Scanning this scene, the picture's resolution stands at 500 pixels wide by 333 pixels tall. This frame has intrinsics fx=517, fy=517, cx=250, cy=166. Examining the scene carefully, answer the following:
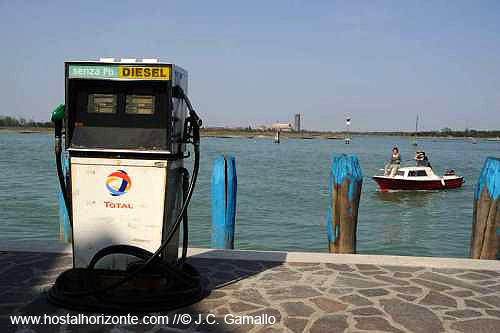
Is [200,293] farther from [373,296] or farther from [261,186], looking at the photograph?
[261,186]

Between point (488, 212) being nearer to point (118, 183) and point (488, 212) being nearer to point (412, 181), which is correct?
point (118, 183)

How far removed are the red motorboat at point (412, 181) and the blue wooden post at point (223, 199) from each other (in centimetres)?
2122

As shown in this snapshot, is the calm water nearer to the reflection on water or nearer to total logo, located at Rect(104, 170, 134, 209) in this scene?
the reflection on water

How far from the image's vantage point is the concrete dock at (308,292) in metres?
4.37

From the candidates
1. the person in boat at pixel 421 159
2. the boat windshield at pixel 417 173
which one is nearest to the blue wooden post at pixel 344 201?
the boat windshield at pixel 417 173

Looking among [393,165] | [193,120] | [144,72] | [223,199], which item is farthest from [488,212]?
[393,165]

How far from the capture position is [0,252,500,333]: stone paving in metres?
4.36

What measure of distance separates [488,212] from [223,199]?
12.4 feet

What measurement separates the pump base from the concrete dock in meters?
0.11

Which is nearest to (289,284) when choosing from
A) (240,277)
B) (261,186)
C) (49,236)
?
(240,277)

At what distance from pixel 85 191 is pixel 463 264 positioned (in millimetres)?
4608

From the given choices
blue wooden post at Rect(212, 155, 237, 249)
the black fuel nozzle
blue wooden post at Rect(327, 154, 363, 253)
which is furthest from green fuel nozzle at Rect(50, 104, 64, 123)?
blue wooden post at Rect(327, 154, 363, 253)

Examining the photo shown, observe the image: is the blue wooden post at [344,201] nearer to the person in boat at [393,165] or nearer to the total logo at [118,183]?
the total logo at [118,183]

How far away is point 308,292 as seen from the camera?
17.1 ft
